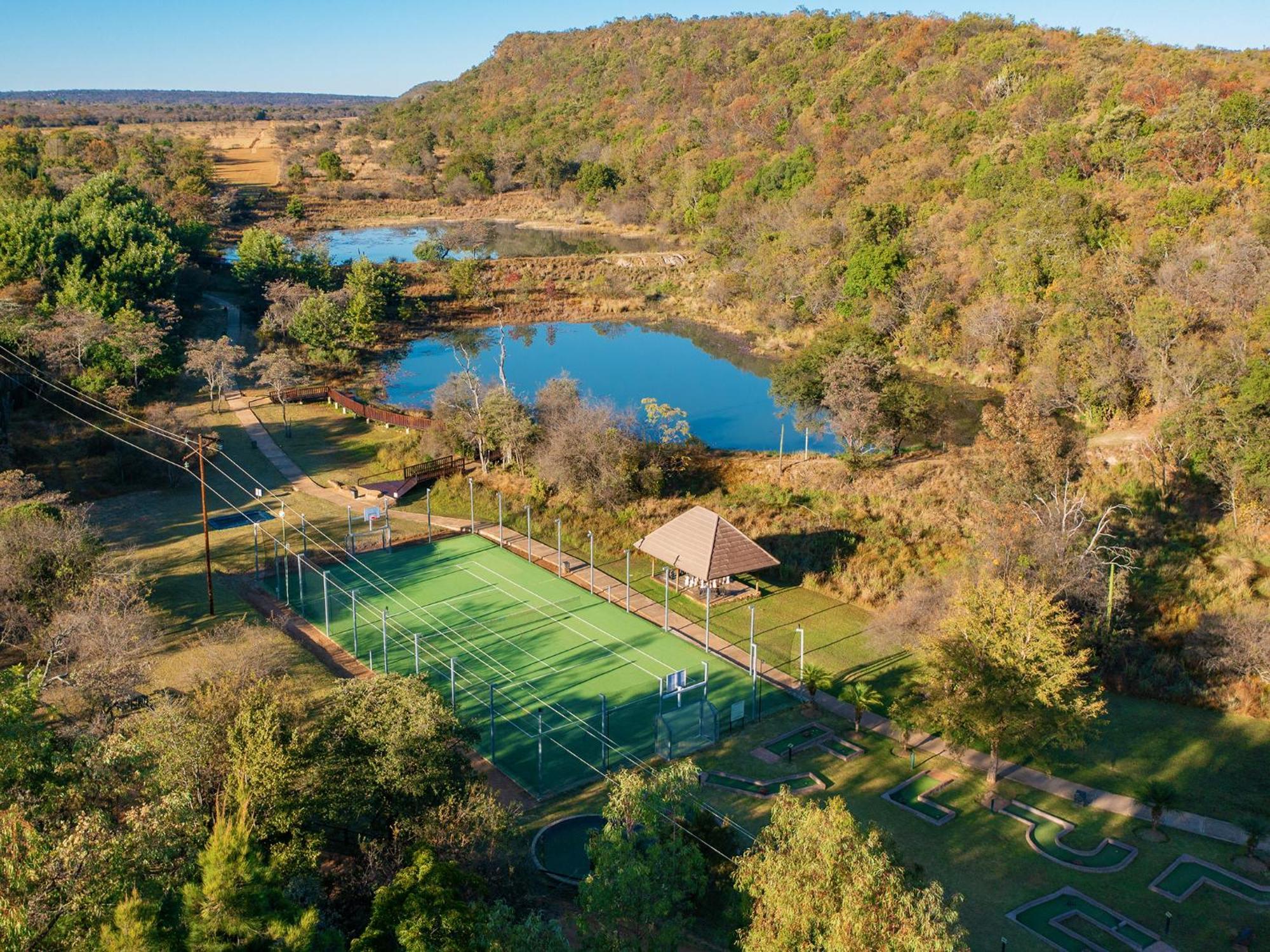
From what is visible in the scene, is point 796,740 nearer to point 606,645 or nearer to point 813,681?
point 813,681

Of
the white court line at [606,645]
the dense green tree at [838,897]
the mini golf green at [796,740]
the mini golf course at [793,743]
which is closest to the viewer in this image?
the dense green tree at [838,897]

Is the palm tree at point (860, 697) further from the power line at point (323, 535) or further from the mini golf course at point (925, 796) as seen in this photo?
the power line at point (323, 535)

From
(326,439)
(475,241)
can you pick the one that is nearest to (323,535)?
(326,439)

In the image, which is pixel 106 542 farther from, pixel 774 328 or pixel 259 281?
pixel 774 328

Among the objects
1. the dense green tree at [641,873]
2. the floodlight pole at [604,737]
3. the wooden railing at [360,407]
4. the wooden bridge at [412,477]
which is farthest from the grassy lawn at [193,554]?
the dense green tree at [641,873]

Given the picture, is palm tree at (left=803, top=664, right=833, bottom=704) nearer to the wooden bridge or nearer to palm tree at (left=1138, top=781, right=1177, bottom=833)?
palm tree at (left=1138, top=781, right=1177, bottom=833)

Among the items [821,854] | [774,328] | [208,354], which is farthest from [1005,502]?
[774,328]
